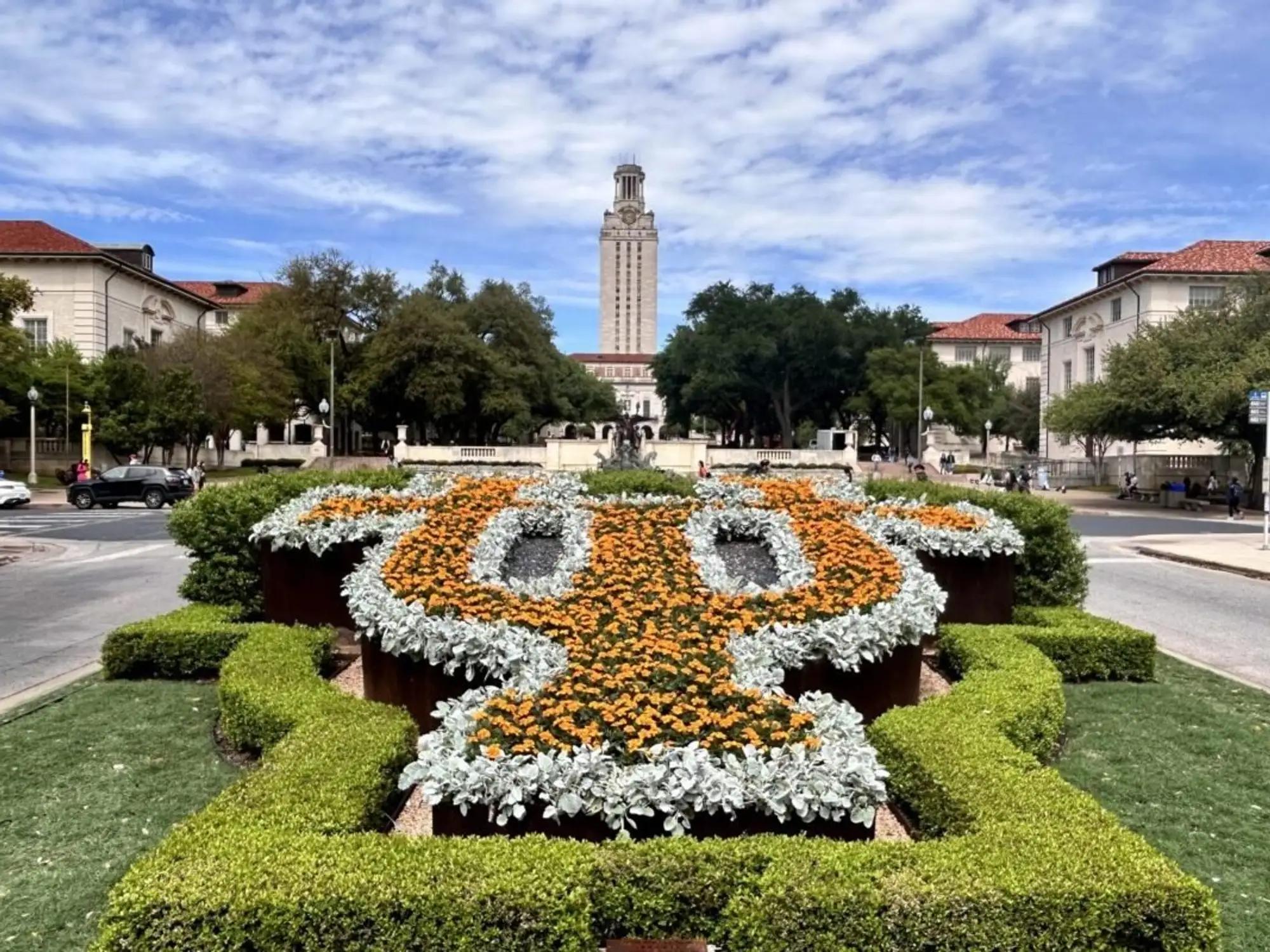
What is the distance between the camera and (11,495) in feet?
104

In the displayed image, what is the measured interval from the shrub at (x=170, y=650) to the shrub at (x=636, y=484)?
14.3ft

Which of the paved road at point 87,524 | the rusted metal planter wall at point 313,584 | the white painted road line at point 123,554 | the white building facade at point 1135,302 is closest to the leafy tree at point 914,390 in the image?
the white building facade at point 1135,302

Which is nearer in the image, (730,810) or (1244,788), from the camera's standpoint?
(730,810)

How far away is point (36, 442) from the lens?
4594 cm

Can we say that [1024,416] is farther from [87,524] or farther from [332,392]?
[87,524]

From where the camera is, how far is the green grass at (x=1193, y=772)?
4504 mm

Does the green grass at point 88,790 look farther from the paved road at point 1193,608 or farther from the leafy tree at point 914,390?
the leafy tree at point 914,390

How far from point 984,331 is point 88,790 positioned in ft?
316

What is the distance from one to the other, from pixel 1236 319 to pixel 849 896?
40216 mm

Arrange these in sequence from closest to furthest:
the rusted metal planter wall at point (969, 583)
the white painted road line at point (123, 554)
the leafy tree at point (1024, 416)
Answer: the rusted metal planter wall at point (969, 583) → the white painted road line at point (123, 554) → the leafy tree at point (1024, 416)

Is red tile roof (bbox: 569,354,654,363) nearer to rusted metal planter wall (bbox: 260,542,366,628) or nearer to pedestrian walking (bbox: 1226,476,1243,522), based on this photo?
pedestrian walking (bbox: 1226,476,1243,522)

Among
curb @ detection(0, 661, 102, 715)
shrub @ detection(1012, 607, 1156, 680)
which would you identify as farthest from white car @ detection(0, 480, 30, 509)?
shrub @ detection(1012, 607, 1156, 680)

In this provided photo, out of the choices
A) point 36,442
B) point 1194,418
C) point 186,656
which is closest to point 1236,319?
point 1194,418

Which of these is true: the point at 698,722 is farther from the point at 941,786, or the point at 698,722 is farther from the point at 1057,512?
the point at 1057,512
